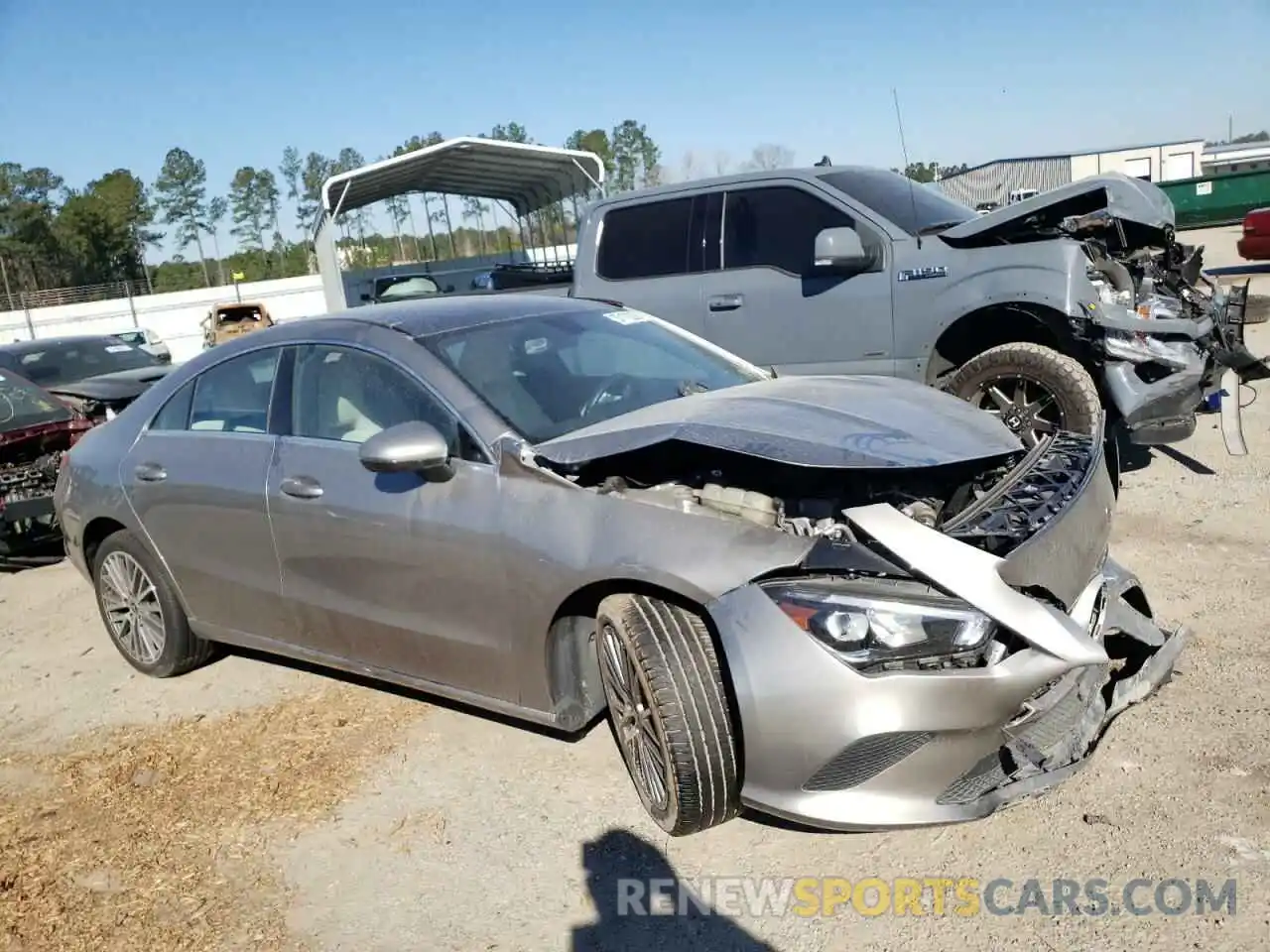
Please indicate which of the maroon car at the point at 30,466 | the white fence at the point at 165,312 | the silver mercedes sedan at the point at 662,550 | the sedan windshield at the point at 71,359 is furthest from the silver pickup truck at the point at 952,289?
the white fence at the point at 165,312

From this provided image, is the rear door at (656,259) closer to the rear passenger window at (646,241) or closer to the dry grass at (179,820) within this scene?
the rear passenger window at (646,241)

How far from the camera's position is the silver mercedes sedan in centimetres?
265

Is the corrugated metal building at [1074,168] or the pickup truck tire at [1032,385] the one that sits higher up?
the corrugated metal building at [1074,168]

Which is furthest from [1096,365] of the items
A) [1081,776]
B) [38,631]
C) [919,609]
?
[38,631]

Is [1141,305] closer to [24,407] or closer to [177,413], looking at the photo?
[177,413]

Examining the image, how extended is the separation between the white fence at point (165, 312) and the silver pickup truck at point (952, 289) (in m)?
32.7

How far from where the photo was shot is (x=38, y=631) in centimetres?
588

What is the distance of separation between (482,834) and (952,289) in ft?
14.7

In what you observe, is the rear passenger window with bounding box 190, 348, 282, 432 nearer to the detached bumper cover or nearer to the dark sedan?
the detached bumper cover

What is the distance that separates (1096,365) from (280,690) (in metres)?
4.65

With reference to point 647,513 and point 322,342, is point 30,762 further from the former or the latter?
point 647,513

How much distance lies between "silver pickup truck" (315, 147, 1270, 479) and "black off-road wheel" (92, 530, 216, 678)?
3.92m

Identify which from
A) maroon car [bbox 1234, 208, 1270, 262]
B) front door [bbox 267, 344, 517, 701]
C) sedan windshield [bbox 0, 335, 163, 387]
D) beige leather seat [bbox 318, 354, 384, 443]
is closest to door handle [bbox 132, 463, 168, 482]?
front door [bbox 267, 344, 517, 701]

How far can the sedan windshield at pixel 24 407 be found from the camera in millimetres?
7113
